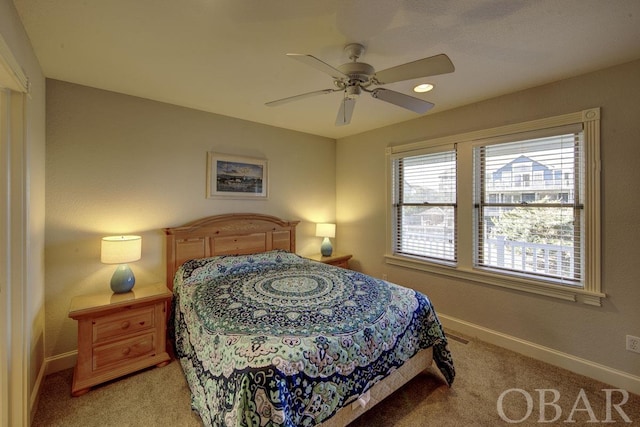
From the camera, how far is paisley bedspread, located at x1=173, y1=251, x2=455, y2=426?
4.35 feet

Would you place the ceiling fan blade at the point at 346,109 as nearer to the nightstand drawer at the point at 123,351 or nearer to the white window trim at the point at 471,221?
the white window trim at the point at 471,221

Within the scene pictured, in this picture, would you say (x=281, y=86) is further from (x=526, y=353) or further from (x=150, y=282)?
(x=526, y=353)

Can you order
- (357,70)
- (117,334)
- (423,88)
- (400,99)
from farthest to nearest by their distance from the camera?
(423,88) → (117,334) → (400,99) → (357,70)

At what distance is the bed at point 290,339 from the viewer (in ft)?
4.40

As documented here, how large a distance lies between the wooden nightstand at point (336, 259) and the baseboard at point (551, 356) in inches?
57.3

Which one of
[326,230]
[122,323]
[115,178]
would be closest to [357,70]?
[115,178]

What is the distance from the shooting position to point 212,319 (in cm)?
180

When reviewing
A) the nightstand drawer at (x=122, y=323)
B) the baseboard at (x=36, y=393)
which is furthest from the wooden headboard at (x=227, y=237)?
the baseboard at (x=36, y=393)

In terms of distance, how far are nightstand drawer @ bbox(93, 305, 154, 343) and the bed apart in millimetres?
236

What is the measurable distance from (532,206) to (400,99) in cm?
168

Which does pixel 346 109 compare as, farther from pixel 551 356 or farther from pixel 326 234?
pixel 551 356

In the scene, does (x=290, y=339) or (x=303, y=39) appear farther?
(x=303, y=39)

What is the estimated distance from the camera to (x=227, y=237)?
320 centimetres

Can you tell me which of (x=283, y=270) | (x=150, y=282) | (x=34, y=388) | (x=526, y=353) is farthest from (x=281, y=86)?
(x=526, y=353)
